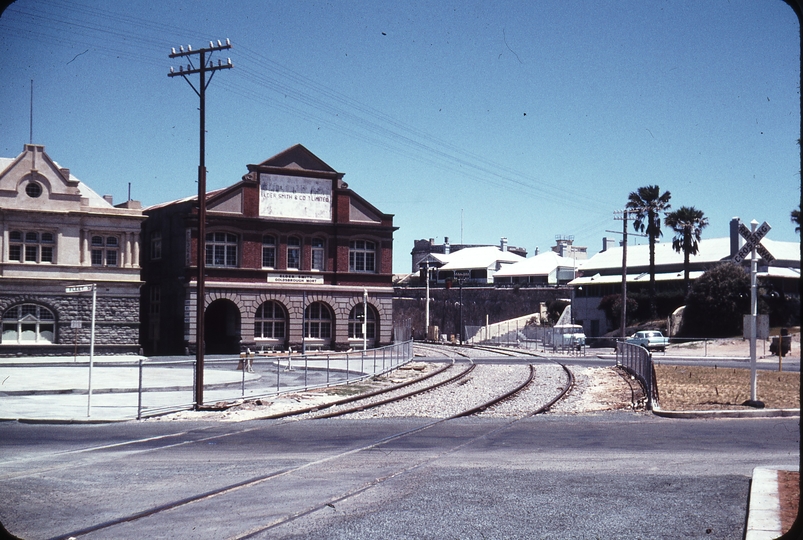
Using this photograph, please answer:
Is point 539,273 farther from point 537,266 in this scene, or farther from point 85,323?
point 85,323

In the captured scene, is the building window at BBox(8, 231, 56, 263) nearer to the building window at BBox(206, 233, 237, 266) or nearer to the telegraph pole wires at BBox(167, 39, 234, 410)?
the building window at BBox(206, 233, 237, 266)

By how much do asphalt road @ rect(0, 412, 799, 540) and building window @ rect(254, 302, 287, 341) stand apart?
108 ft

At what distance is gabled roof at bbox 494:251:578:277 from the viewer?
8512 centimetres

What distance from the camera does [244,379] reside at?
25.6 meters

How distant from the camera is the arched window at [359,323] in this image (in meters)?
52.6

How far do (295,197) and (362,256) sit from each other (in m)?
6.15

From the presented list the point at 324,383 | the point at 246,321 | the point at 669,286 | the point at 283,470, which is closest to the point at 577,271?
the point at 669,286

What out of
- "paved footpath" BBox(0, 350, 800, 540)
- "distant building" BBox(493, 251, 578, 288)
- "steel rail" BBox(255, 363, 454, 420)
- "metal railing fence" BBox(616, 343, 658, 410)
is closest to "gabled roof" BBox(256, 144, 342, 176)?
"paved footpath" BBox(0, 350, 800, 540)

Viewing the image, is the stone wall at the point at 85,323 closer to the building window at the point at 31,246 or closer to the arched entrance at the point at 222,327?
the building window at the point at 31,246

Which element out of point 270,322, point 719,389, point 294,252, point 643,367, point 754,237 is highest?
point 294,252

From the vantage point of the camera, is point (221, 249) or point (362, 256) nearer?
point (221, 249)

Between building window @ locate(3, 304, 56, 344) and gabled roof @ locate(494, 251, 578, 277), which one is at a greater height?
gabled roof @ locate(494, 251, 578, 277)

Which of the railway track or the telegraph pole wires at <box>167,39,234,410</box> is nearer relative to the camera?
the railway track

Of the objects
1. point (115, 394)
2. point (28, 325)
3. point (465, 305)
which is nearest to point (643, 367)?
point (115, 394)
